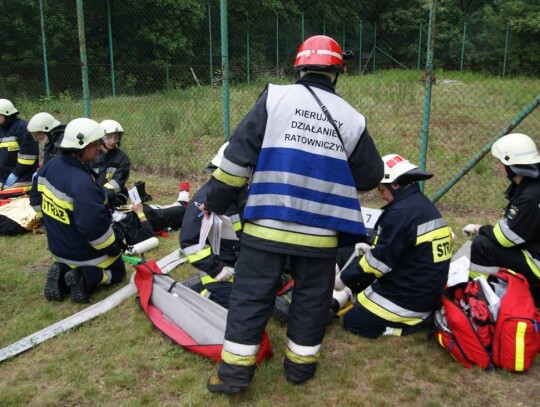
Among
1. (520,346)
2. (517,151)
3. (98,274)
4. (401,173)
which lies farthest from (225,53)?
(520,346)

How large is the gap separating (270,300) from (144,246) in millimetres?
2834

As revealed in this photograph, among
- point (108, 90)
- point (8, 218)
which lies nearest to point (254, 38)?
point (108, 90)

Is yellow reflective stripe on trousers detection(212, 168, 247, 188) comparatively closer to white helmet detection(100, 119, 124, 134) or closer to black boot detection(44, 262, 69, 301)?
black boot detection(44, 262, 69, 301)

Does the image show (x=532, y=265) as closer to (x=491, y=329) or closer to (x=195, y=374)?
(x=491, y=329)

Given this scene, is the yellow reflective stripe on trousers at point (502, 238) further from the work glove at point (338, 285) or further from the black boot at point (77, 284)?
the black boot at point (77, 284)

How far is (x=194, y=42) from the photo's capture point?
21.3 metres

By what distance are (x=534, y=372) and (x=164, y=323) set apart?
2.52 meters

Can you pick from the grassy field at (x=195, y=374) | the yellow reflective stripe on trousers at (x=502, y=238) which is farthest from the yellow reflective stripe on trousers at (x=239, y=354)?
the yellow reflective stripe on trousers at (x=502, y=238)

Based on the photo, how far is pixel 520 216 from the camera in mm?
3654

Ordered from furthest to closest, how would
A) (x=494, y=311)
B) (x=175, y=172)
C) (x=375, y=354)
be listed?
(x=175, y=172), (x=375, y=354), (x=494, y=311)

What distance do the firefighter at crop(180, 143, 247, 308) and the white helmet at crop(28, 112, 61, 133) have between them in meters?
3.39

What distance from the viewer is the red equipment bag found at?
3125 mm

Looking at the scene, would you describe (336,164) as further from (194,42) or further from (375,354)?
(194,42)

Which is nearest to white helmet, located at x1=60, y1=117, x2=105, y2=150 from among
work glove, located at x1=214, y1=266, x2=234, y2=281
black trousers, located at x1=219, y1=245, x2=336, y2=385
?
work glove, located at x1=214, y1=266, x2=234, y2=281
